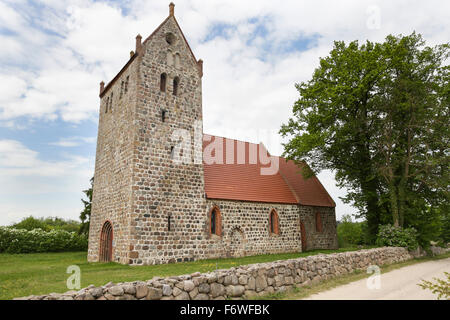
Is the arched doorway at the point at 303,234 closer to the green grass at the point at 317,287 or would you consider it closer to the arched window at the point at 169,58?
the green grass at the point at 317,287

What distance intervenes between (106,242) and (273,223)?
426 inches

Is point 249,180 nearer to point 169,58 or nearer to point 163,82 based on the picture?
point 163,82

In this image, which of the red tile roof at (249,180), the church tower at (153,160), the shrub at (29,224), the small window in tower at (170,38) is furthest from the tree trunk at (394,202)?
the shrub at (29,224)

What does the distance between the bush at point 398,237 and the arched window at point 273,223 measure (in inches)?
245

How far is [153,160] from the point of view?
51.3 ft

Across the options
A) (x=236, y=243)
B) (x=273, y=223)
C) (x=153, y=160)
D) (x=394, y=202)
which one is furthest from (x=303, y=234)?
(x=153, y=160)

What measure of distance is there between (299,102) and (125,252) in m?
14.7

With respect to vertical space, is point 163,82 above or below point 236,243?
above

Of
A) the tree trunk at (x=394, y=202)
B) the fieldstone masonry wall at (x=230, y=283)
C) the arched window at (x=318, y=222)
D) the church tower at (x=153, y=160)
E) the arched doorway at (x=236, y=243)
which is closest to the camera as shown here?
the fieldstone masonry wall at (x=230, y=283)

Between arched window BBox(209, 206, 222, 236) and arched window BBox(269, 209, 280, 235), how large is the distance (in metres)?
4.26

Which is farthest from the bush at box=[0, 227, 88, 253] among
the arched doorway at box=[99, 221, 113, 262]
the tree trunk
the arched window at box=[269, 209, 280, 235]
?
the tree trunk

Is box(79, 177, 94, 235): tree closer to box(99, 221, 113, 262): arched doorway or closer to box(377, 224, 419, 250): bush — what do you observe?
box(99, 221, 113, 262): arched doorway

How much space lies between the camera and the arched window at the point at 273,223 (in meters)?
19.8
